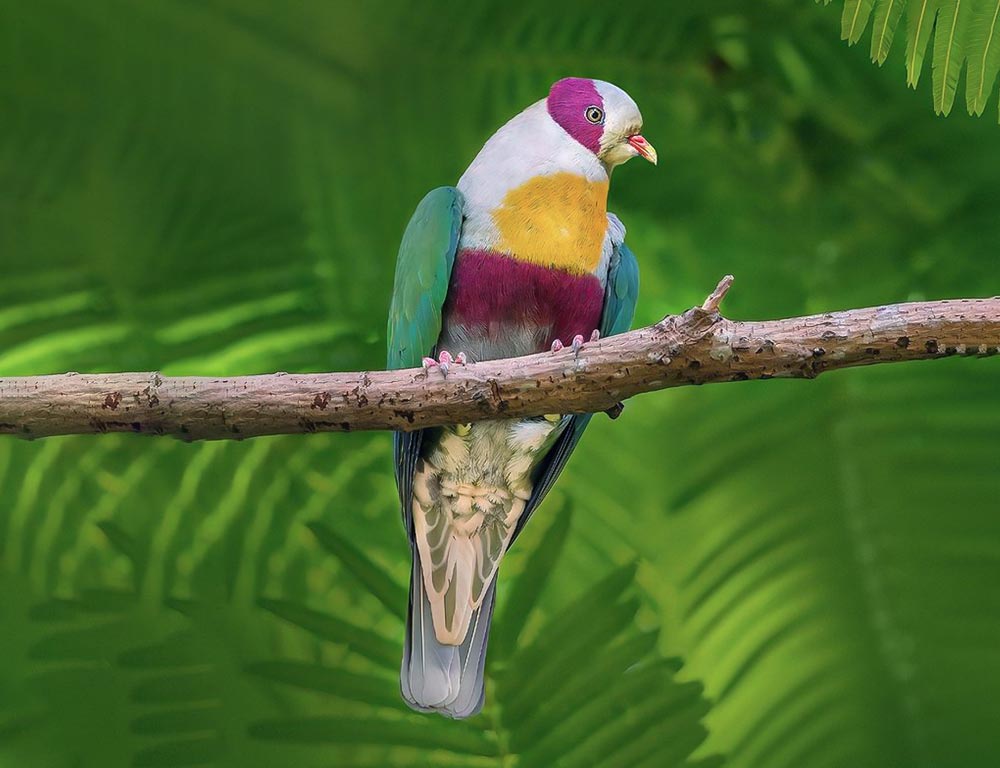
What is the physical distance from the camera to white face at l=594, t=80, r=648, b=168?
2.61 m

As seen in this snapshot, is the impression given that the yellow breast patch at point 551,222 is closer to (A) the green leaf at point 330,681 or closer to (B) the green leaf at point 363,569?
(B) the green leaf at point 363,569

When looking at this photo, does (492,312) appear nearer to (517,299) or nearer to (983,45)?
(517,299)

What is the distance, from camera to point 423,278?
8.34 feet

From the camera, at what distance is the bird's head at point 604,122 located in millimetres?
2605

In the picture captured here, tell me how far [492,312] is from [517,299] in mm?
69

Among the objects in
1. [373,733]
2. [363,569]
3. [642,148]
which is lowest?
[373,733]

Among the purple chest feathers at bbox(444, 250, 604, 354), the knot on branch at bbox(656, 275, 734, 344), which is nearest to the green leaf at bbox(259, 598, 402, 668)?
the purple chest feathers at bbox(444, 250, 604, 354)

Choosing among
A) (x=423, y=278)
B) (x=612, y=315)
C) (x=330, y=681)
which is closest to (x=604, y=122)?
(x=612, y=315)

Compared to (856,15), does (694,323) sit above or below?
below

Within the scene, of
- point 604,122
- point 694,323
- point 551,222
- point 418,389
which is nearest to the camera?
point 694,323

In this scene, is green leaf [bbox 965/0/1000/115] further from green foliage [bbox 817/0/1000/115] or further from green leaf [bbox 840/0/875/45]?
green leaf [bbox 840/0/875/45]

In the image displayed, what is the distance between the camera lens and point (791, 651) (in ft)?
10.5

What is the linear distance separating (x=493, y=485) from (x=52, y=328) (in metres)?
1.44

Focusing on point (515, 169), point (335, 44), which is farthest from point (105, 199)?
point (515, 169)
